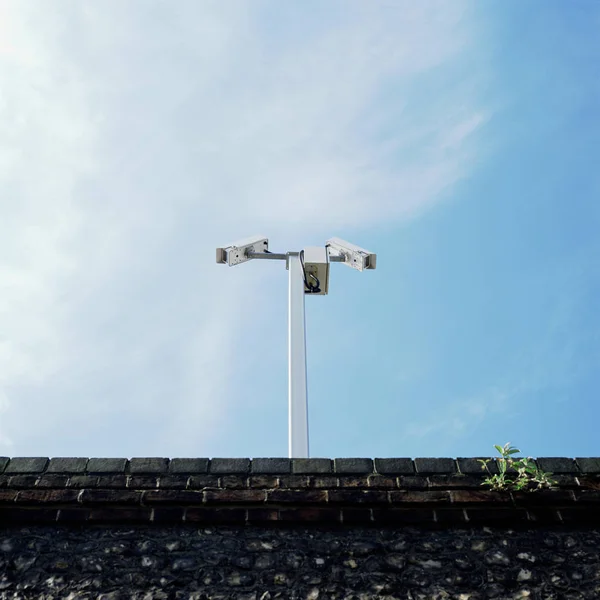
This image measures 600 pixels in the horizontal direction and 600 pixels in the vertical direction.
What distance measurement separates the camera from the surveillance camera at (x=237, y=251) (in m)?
8.64

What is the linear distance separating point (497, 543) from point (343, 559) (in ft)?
3.08

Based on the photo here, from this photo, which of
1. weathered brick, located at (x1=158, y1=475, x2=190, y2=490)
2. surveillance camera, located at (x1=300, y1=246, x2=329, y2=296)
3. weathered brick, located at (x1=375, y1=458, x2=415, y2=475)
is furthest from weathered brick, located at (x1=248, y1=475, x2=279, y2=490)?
surveillance camera, located at (x1=300, y1=246, x2=329, y2=296)

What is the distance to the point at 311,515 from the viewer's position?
4.19m

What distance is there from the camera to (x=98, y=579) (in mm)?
3850

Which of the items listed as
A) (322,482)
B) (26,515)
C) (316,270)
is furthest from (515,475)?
(316,270)

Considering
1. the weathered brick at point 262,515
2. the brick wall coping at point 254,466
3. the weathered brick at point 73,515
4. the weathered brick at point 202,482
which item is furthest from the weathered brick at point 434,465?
the weathered brick at point 73,515

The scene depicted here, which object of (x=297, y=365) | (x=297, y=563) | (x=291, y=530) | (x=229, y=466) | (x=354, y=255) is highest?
(x=354, y=255)

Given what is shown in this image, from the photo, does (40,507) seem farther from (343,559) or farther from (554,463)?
(554,463)

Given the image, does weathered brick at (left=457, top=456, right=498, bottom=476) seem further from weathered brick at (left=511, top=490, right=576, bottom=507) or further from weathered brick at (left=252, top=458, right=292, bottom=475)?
weathered brick at (left=252, top=458, right=292, bottom=475)

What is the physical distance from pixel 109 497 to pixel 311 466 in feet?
4.16

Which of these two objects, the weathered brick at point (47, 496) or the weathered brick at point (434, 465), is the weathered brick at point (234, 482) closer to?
the weathered brick at point (47, 496)

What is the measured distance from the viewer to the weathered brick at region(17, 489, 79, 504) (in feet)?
13.7

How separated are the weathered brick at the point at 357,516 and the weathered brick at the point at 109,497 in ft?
4.15

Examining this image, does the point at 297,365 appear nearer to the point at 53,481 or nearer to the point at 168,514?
the point at 168,514
